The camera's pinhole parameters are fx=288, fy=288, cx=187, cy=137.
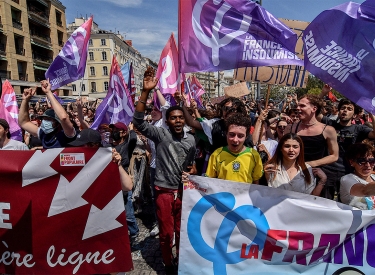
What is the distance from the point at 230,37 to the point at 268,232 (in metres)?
2.28

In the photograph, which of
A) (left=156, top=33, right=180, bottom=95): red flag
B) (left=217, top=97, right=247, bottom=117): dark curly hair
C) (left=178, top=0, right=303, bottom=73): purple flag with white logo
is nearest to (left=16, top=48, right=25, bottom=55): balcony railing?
(left=156, top=33, right=180, bottom=95): red flag

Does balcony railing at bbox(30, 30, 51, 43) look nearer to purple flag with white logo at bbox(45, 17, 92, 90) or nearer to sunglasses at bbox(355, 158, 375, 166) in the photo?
purple flag with white logo at bbox(45, 17, 92, 90)

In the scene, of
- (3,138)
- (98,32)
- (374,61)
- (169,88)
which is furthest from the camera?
(98,32)

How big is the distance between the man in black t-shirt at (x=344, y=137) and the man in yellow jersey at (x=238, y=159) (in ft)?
4.40

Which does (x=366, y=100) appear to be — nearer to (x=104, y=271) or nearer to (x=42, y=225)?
(x=104, y=271)

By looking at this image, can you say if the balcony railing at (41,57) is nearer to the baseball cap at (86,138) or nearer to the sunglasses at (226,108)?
the baseball cap at (86,138)

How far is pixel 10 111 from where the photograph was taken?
5.53 metres

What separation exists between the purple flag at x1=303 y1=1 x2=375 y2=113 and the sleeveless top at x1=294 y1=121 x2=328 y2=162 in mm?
882

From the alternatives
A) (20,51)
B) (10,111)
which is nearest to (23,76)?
(20,51)

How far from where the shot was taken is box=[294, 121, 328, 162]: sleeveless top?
10.7 feet

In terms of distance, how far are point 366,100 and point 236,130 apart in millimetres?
1120

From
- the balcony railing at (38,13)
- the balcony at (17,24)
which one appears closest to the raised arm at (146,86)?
the balcony at (17,24)

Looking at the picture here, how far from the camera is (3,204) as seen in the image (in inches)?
100

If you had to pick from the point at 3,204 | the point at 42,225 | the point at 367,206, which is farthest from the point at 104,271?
the point at 367,206
